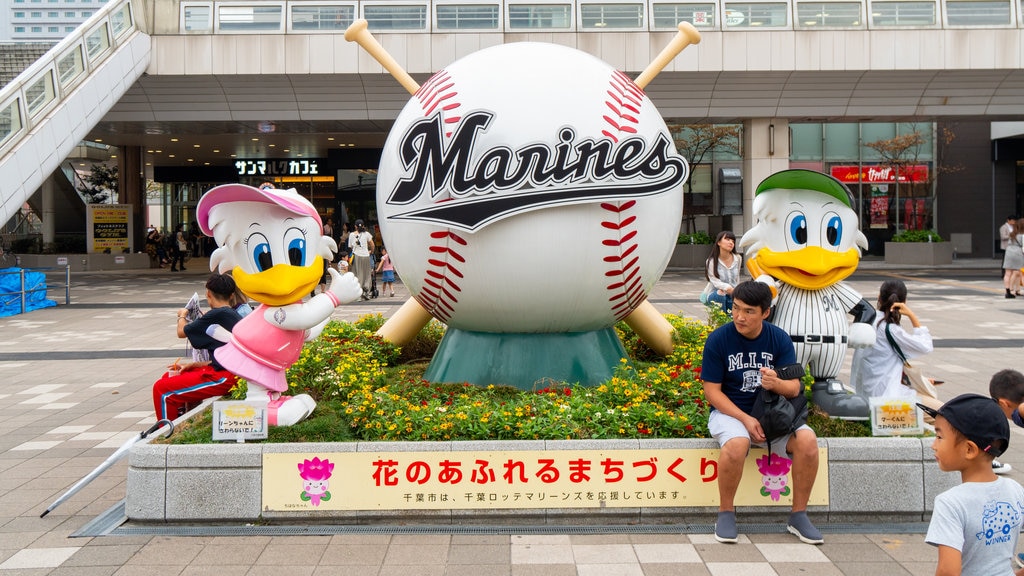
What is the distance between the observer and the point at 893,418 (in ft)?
18.3

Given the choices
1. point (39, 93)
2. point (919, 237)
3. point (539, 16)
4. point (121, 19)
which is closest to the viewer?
point (39, 93)

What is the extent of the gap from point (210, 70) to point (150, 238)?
44.8 feet

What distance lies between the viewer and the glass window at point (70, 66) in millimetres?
18281

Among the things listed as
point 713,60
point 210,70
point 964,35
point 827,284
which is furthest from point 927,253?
point 827,284

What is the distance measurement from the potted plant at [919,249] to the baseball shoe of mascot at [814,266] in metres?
25.3

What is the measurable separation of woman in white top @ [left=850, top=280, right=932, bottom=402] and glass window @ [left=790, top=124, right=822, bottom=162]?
27279mm

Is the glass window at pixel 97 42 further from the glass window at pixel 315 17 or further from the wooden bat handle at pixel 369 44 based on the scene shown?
the wooden bat handle at pixel 369 44

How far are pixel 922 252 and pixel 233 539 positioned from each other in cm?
2838

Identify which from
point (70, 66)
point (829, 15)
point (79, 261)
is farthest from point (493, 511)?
point (79, 261)

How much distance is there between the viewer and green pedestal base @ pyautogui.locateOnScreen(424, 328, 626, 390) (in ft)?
22.7

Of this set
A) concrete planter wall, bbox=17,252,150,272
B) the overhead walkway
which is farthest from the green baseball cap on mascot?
concrete planter wall, bbox=17,252,150,272

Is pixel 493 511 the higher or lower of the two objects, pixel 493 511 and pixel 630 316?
the lower

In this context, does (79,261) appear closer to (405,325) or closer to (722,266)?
(405,325)

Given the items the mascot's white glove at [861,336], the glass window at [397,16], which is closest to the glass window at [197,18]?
the glass window at [397,16]
